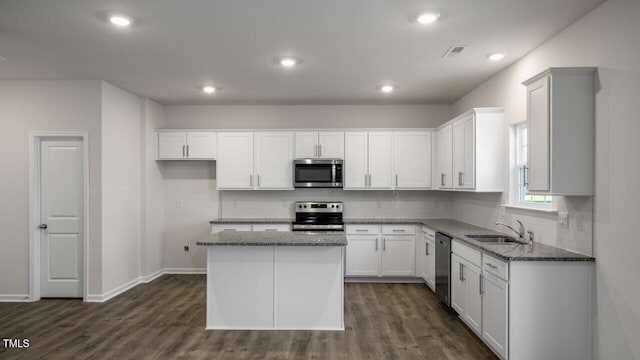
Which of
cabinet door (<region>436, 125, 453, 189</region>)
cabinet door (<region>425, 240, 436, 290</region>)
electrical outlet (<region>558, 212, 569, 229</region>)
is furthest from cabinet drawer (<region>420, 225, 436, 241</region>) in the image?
electrical outlet (<region>558, 212, 569, 229</region>)

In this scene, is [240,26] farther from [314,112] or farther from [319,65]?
Answer: [314,112]

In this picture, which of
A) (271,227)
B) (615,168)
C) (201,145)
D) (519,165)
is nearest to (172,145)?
(201,145)

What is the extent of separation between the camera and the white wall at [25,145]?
4.84 metres

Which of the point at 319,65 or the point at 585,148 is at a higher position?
the point at 319,65

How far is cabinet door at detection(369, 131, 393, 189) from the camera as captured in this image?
19.6 feet

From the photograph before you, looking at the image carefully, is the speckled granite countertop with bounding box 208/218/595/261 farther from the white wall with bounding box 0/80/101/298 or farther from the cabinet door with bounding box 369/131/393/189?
the white wall with bounding box 0/80/101/298

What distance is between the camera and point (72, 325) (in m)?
4.03

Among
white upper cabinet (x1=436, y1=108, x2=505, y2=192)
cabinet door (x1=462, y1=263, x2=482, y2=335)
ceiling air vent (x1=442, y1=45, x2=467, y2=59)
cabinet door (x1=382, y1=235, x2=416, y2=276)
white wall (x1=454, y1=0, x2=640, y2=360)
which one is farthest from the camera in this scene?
cabinet door (x1=382, y1=235, x2=416, y2=276)

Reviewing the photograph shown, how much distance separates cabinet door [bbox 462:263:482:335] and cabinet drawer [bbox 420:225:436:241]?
1129mm

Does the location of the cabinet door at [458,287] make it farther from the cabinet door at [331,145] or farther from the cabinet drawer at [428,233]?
the cabinet door at [331,145]

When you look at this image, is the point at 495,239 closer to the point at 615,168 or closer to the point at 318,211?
the point at 615,168

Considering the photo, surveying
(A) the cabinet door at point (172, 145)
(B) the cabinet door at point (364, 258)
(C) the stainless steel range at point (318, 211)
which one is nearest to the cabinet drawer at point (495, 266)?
(B) the cabinet door at point (364, 258)

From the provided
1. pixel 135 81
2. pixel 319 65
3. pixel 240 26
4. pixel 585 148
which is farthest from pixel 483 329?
pixel 135 81

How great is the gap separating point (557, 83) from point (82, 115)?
525 centimetres
